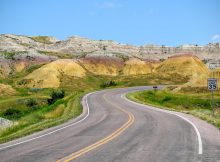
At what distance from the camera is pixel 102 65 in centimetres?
15738

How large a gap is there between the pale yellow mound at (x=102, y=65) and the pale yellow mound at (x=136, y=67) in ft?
12.7

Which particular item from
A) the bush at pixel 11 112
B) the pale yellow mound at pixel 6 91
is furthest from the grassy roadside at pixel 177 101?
the pale yellow mound at pixel 6 91

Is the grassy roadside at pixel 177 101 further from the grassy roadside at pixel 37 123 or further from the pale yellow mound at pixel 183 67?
the pale yellow mound at pixel 183 67

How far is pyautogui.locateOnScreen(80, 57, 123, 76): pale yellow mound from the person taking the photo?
15325cm

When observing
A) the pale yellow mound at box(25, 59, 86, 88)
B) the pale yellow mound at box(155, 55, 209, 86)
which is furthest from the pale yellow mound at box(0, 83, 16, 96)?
the pale yellow mound at box(155, 55, 209, 86)

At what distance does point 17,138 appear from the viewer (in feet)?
55.3

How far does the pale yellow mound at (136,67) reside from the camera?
155750mm

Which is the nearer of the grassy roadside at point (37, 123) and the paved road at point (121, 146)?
the paved road at point (121, 146)

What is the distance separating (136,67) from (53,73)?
43.4 meters

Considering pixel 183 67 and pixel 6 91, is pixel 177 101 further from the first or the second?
pixel 183 67

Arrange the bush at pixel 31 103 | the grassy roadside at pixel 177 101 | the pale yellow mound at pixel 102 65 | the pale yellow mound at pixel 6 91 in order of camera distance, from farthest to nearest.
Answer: the pale yellow mound at pixel 102 65
the pale yellow mound at pixel 6 91
the bush at pixel 31 103
the grassy roadside at pixel 177 101

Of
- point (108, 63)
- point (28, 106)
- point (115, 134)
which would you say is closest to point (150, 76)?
point (108, 63)

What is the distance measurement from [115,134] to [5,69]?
5446 inches

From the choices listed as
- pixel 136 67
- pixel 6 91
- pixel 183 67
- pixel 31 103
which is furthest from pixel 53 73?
pixel 31 103
